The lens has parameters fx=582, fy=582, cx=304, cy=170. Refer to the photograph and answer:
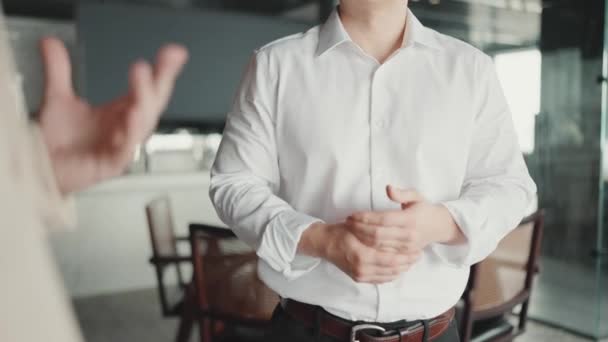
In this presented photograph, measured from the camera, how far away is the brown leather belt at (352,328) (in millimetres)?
1090

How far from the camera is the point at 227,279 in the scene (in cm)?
188

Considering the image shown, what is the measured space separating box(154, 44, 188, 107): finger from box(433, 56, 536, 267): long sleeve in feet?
1.98

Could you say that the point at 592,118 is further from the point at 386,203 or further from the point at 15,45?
the point at 15,45

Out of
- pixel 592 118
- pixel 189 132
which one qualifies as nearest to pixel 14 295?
pixel 592 118

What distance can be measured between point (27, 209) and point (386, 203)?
0.81 metres

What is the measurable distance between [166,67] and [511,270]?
190 cm

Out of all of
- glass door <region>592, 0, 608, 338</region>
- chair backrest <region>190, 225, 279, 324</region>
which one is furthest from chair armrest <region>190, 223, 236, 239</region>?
glass door <region>592, 0, 608, 338</region>

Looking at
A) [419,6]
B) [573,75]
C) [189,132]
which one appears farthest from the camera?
[189,132]

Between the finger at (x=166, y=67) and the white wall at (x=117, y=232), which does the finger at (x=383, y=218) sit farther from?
the white wall at (x=117, y=232)

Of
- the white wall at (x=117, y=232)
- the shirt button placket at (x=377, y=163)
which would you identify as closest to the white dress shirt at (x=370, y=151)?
the shirt button placket at (x=377, y=163)

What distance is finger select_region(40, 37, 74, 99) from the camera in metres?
0.61

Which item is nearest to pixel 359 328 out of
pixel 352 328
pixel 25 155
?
pixel 352 328

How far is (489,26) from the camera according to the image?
405cm

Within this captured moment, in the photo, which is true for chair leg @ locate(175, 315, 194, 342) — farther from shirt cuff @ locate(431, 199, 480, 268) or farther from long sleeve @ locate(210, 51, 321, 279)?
shirt cuff @ locate(431, 199, 480, 268)
